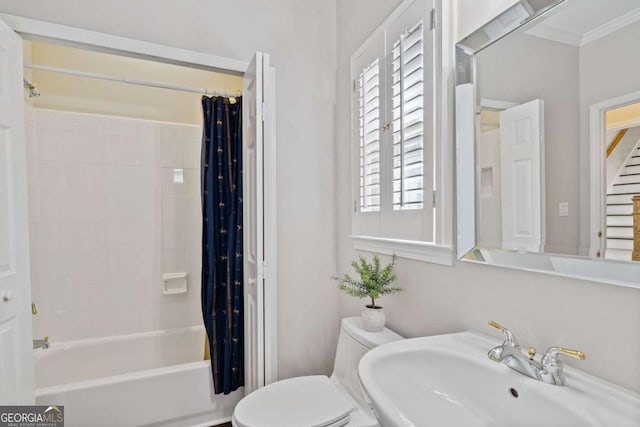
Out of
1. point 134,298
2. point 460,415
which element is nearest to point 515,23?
point 460,415

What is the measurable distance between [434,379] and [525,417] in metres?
0.26

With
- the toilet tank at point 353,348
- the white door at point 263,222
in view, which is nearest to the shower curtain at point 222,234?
the white door at point 263,222

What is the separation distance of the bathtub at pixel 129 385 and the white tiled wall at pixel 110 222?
5.1 inches

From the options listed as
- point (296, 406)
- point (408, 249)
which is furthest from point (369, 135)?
point (296, 406)

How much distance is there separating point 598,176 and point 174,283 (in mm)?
2684

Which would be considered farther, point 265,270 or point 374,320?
point 265,270

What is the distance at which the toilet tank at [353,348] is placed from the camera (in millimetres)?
1365

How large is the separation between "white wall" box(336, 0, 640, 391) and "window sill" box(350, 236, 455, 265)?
4cm

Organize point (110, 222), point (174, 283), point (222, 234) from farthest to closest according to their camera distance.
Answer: point (174, 283)
point (110, 222)
point (222, 234)

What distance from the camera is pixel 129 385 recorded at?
1684mm

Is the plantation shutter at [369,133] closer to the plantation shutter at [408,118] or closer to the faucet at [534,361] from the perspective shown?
the plantation shutter at [408,118]

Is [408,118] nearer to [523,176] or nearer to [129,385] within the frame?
[523,176]

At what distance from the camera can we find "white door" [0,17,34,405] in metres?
1.29

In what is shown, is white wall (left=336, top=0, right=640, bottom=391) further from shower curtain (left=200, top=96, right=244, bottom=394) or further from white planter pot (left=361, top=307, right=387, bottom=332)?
shower curtain (left=200, top=96, right=244, bottom=394)
